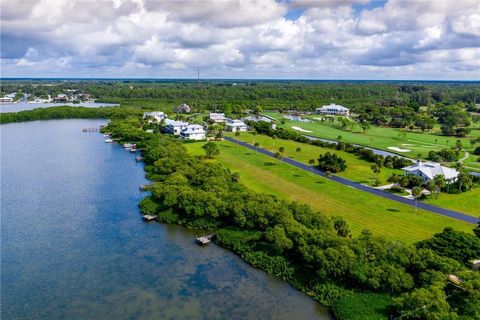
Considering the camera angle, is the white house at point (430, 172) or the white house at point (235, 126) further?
the white house at point (235, 126)

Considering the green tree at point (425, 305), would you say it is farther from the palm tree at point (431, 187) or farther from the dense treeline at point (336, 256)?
the palm tree at point (431, 187)

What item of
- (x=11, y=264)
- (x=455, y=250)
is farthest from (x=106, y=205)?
(x=455, y=250)

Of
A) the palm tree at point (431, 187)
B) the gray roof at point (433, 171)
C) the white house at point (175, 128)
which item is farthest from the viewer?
the white house at point (175, 128)

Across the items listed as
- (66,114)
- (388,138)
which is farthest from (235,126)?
(66,114)

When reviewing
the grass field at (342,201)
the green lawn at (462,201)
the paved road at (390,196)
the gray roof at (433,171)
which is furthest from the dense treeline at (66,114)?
the green lawn at (462,201)

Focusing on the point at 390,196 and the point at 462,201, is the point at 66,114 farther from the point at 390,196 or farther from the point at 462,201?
the point at 462,201

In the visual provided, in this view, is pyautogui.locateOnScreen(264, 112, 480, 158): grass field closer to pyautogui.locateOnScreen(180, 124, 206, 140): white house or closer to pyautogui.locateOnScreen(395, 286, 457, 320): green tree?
pyautogui.locateOnScreen(180, 124, 206, 140): white house

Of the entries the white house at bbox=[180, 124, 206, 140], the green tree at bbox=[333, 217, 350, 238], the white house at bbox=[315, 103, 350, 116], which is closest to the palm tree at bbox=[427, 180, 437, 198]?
the green tree at bbox=[333, 217, 350, 238]
